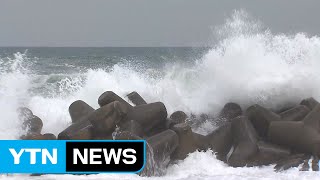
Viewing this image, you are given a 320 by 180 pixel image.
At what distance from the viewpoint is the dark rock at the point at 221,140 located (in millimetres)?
7090

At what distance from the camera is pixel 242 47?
399 inches

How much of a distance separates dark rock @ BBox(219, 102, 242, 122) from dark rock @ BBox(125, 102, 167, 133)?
1.37 metres

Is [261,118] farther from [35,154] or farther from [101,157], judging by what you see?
[35,154]

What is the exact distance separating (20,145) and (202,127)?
152 inches

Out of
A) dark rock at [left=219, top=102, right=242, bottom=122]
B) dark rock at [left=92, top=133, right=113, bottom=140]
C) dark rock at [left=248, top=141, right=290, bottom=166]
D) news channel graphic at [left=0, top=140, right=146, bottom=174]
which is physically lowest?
dark rock at [left=248, top=141, right=290, bottom=166]

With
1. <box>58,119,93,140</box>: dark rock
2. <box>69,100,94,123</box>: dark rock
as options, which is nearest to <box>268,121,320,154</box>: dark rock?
<box>58,119,93,140</box>: dark rock

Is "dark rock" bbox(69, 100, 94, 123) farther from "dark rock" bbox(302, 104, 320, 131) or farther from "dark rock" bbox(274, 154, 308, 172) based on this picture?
"dark rock" bbox(302, 104, 320, 131)

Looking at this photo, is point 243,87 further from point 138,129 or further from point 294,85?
point 138,129

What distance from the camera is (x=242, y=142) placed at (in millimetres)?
6750

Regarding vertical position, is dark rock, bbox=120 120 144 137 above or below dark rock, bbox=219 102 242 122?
below

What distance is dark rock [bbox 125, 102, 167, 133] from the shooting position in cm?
724

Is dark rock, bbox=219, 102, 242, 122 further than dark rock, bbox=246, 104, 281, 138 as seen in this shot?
Yes

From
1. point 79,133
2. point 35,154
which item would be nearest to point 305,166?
point 79,133

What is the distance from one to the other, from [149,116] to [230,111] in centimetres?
174
